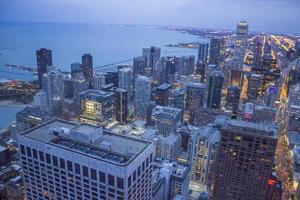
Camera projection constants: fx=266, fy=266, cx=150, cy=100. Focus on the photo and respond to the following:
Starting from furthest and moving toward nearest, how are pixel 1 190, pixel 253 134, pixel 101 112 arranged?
1. pixel 101 112
2. pixel 1 190
3. pixel 253 134

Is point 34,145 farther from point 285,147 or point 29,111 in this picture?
point 285,147

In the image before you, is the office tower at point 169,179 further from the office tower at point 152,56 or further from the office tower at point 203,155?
the office tower at point 152,56

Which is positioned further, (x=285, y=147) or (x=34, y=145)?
(x=285, y=147)

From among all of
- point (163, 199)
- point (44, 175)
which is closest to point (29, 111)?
point (163, 199)

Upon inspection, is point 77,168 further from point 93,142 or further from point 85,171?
point 93,142

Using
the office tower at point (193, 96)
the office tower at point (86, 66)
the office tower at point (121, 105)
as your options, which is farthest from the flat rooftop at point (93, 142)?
the office tower at point (86, 66)

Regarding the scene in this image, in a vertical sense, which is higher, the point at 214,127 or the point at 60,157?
the point at 60,157

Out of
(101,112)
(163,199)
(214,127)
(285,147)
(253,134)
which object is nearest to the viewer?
(253,134)
